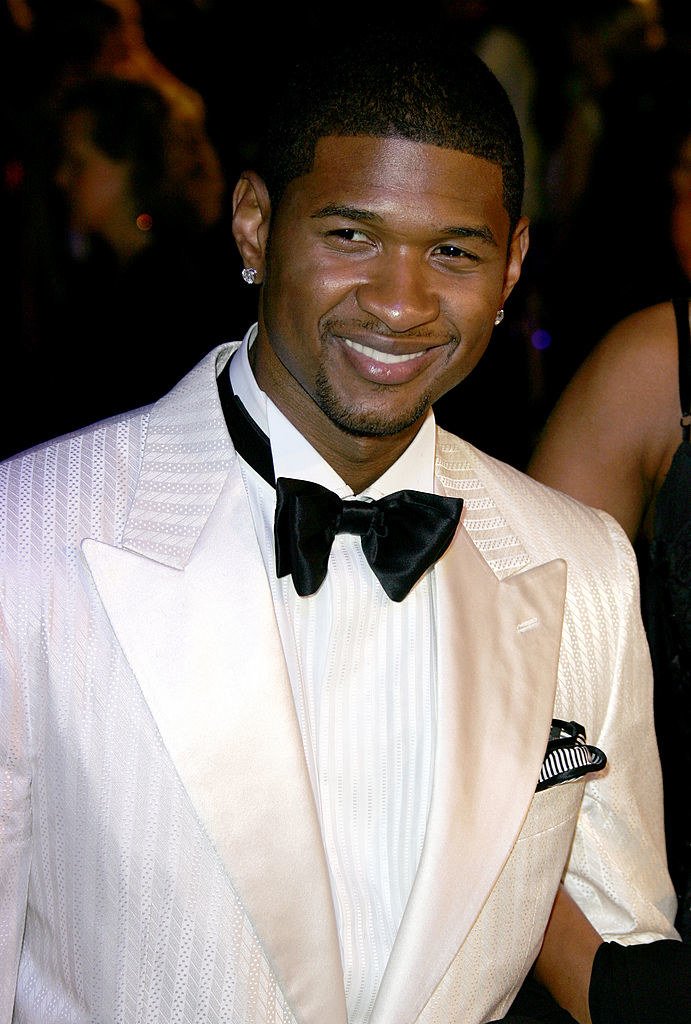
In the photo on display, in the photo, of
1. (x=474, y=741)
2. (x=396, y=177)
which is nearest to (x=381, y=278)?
Result: (x=396, y=177)

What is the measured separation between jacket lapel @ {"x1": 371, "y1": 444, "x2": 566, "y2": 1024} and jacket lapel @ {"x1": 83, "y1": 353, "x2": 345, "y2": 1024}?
103mm

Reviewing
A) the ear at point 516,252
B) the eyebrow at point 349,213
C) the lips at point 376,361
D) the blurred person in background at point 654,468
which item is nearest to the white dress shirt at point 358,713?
the lips at point 376,361

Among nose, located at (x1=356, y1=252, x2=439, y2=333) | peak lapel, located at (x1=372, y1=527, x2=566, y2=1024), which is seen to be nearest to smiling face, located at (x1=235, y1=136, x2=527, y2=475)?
nose, located at (x1=356, y1=252, x2=439, y2=333)

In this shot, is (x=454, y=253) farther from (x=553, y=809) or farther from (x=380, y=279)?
(x=553, y=809)

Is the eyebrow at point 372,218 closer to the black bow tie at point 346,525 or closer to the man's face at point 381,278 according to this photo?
the man's face at point 381,278

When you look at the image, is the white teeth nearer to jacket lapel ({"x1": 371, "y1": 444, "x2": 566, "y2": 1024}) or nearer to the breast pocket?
jacket lapel ({"x1": 371, "y1": 444, "x2": 566, "y2": 1024})

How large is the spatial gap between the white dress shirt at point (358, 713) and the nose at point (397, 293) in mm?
197

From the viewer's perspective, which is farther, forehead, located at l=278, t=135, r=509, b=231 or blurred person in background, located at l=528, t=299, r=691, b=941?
blurred person in background, located at l=528, t=299, r=691, b=941

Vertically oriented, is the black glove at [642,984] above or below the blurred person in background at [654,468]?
below

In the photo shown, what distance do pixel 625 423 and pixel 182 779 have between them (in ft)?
3.70

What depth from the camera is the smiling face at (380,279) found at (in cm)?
114

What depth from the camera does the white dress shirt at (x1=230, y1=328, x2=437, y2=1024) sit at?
1.19 meters

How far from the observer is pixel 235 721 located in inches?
42.7

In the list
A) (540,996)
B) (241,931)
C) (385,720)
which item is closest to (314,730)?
(385,720)
